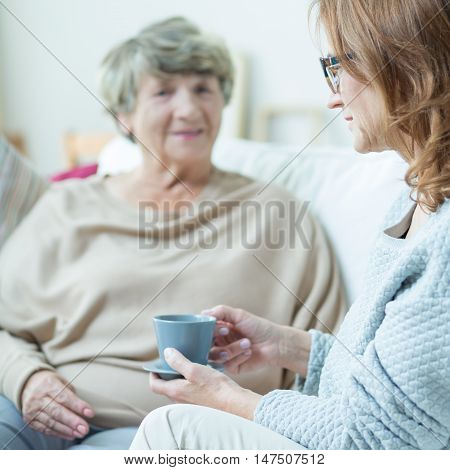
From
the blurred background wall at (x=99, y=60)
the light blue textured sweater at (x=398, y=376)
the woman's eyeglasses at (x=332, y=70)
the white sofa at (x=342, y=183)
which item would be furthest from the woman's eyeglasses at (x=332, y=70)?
the blurred background wall at (x=99, y=60)

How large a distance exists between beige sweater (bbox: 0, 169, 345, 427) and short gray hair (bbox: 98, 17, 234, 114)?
292 millimetres

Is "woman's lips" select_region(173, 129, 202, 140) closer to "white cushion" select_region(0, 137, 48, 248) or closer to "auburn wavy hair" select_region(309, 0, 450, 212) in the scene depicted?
"white cushion" select_region(0, 137, 48, 248)

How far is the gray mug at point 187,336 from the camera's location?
98cm

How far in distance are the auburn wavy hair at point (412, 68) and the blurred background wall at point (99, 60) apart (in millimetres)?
2106

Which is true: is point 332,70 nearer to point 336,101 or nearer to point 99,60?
→ point 336,101

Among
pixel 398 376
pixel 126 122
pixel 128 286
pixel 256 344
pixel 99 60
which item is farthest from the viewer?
pixel 99 60

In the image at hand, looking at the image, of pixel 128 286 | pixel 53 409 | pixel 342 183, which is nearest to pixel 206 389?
pixel 53 409

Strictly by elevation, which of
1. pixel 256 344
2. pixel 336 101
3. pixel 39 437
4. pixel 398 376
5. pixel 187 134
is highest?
pixel 336 101

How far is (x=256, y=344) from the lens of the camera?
1167 mm

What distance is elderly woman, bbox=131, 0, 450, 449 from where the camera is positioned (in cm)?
74

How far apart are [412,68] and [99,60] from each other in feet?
9.50

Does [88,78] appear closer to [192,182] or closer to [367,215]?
[192,182]

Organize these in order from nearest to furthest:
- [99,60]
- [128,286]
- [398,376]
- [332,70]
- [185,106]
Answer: [398,376] → [332,70] → [128,286] → [185,106] → [99,60]
